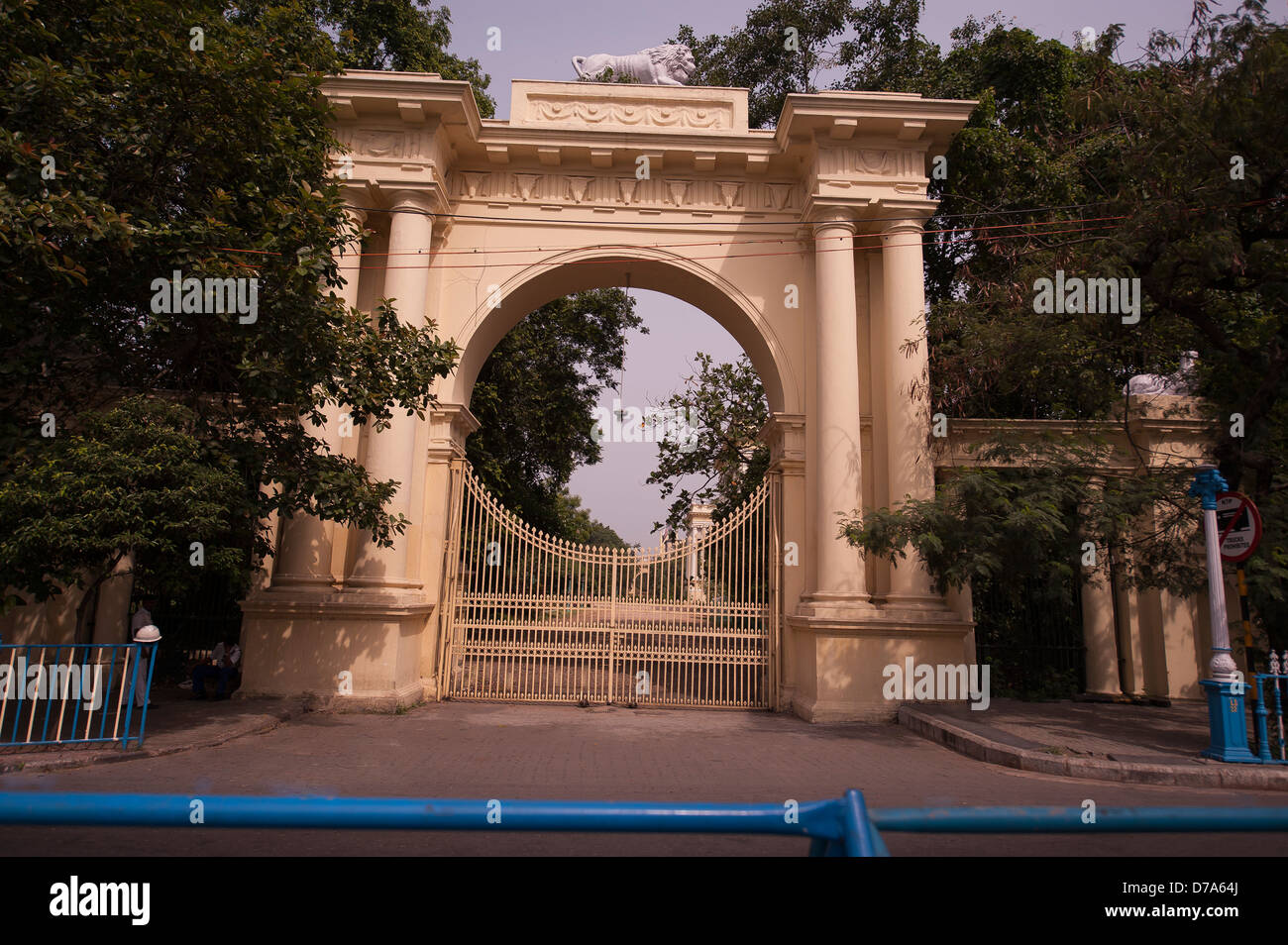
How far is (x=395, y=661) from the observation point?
9227 millimetres

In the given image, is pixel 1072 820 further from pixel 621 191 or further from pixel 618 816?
pixel 621 191

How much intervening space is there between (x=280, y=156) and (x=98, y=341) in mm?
2470

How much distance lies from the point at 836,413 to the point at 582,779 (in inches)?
227

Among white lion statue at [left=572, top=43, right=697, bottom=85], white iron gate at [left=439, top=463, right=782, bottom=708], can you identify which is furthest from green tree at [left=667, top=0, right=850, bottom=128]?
white iron gate at [left=439, top=463, right=782, bottom=708]

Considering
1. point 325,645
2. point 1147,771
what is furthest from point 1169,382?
point 325,645

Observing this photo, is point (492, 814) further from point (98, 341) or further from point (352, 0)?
point (352, 0)

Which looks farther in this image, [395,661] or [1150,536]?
[395,661]

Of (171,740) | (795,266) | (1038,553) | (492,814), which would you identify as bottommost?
(171,740)

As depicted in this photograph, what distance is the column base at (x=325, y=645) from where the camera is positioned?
30.0ft

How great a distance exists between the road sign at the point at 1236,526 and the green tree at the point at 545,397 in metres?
11.5

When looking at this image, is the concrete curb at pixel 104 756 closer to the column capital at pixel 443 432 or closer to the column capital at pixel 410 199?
the column capital at pixel 443 432

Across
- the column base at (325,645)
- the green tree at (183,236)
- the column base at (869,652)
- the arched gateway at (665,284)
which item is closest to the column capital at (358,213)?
the arched gateway at (665,284)

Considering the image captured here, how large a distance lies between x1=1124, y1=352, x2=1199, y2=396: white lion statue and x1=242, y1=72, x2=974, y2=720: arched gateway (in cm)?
298
